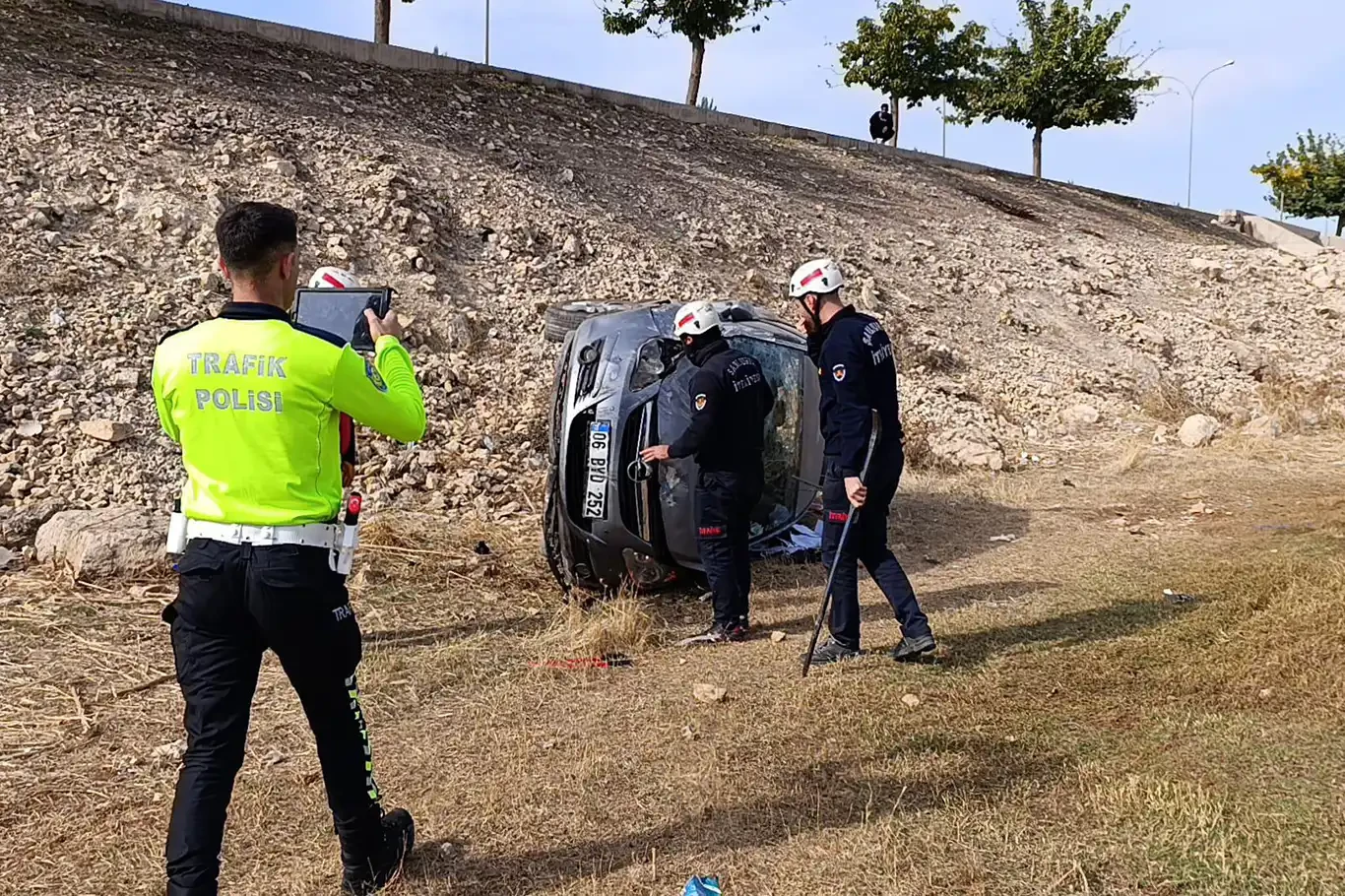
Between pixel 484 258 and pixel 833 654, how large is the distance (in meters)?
8.45

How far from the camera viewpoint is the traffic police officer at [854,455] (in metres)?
5.47

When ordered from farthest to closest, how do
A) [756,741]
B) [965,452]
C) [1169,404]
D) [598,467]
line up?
[1169,404] < [965,452] < [598,467] < [756,741]

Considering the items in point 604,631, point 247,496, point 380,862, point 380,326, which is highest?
point 380,326

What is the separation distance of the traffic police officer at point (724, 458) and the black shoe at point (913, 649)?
3.23 feet

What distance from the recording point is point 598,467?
6.52 metres

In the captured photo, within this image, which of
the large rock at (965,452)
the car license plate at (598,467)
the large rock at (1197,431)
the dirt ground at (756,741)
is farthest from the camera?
the large rock at (1197,431)

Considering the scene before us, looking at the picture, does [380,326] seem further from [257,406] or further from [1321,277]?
[1321,277]

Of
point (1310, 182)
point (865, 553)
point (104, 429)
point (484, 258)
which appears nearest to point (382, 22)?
point (484, 258)

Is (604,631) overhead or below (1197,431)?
below

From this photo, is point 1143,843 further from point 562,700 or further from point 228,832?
point 228,832

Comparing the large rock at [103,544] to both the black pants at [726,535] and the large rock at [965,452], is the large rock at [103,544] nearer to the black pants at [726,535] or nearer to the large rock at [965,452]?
the black pants at [726,535]

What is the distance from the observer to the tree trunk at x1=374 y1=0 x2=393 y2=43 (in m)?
17.4

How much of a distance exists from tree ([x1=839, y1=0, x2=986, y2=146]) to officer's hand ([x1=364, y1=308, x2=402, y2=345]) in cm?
2585

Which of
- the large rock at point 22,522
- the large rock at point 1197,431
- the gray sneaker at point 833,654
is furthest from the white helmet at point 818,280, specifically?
the large rock at point 1197,431
